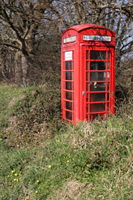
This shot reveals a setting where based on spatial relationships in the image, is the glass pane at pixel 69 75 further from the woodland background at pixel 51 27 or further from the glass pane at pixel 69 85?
the woodland background at pixel 51 27

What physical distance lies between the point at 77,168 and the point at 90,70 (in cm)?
263

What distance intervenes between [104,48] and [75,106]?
1.55m

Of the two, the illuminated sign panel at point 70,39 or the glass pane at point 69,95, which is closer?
the illuminated sign panel at point 70,39

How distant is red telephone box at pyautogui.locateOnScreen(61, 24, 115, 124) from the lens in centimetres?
570

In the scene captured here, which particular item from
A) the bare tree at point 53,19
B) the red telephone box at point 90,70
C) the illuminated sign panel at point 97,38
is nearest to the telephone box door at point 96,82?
the red telephone box at point 90,70

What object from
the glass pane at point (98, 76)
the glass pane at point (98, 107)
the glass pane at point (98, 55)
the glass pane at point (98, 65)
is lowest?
the glass pane at point (98, 107)

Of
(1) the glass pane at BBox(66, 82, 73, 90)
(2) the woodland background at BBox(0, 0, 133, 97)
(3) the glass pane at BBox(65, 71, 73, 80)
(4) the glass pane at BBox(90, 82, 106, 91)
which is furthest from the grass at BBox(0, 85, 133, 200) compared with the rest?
(2) the woodland background at BBox(0, 0, 133, 97)

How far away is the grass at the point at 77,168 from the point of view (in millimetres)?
3418

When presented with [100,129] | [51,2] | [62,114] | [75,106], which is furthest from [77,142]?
[51,2]

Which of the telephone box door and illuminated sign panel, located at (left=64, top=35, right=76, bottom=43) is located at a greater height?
illuminated sign panel, located at (left=64, top=35, right=76, bottom=43)

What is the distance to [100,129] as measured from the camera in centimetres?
468

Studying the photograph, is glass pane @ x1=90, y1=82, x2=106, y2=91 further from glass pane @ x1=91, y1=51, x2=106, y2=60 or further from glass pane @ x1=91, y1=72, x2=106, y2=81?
glass pane @ x1=91, y1=51, x2=106, y2=60

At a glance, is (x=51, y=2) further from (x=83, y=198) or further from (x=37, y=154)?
(x=83, y=198)

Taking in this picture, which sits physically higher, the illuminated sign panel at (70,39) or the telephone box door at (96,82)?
the illuminated sign panel at (70,39)
